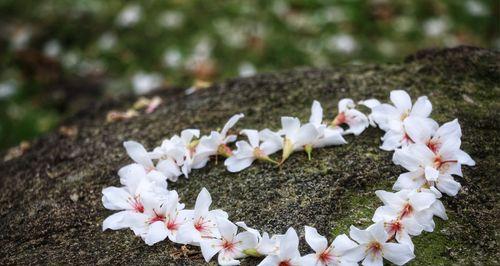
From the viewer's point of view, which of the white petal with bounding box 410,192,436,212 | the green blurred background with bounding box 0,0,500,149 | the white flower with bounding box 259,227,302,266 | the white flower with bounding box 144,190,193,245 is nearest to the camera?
the white flower with bounding box 259,227,302,266

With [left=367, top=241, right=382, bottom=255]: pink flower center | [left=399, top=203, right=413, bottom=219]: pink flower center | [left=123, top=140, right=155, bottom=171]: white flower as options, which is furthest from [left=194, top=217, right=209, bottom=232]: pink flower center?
[left=399, top=203, right=413, bottom=219]: pink flower center

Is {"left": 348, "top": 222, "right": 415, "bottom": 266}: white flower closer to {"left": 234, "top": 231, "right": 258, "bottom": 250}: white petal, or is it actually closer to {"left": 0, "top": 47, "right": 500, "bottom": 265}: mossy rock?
{"left": 0, "top": 47, "right": 500, "bottom": 265}: mossy rock

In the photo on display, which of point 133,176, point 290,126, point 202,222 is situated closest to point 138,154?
point 133,176

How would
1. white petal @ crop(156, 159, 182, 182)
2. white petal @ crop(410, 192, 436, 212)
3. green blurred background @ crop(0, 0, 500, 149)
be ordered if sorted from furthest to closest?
green blurred background @ crop(0, 0, 500, 149)
white petal @ crop(156, 159, 182, 182)
white petal @ crop(410, 192, 436, 212)

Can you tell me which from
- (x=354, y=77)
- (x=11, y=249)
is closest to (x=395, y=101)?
(x=354, y=77)

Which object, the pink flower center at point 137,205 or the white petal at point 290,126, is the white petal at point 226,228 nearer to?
the pink flower center at point 137,205

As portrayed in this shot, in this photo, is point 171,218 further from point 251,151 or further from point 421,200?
point 421,200
